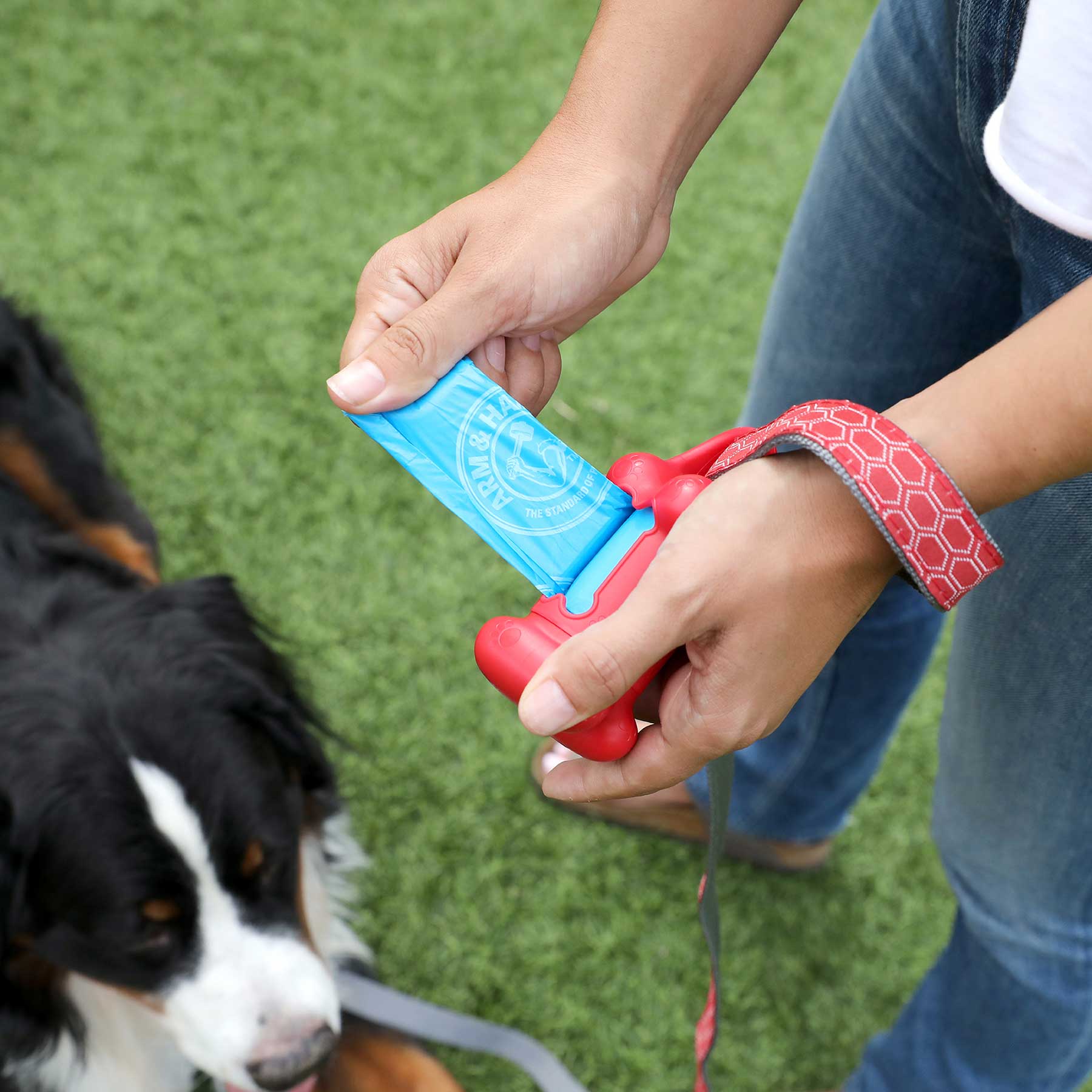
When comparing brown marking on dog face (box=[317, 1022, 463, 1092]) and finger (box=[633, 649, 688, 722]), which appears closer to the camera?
finger (box=[633, 649, 688, 722])

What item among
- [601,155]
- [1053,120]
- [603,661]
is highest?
[1053,120]

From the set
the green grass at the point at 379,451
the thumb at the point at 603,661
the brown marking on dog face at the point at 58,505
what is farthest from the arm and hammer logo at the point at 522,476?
the brown marking on dog face at the point at 58,505

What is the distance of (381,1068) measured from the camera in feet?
4.56

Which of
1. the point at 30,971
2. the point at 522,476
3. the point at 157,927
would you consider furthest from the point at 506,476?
the point at 30,971

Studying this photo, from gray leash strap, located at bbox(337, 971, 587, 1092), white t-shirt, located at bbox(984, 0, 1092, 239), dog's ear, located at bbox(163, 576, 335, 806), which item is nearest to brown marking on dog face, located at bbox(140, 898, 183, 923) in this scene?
dog's ear, located at bbox(163, 576, 335, 806)

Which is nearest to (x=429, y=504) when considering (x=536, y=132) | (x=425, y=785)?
(x=425, y=785)

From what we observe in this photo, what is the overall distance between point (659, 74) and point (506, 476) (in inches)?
13.4

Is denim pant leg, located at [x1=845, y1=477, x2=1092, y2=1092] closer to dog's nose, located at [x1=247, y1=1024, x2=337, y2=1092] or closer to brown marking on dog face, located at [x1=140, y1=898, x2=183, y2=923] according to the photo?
dog's nose, located at [x1=247, y1=1024, x2=337, y2=1092]

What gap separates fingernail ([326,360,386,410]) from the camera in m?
0.74

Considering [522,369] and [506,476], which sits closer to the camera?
[506,476]

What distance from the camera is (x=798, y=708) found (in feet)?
4.51

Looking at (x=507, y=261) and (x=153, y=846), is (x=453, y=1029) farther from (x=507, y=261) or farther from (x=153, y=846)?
(x=507, y=261)

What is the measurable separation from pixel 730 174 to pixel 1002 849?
178 cm

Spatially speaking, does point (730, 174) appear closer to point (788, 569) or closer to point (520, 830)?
point (520, 830)
